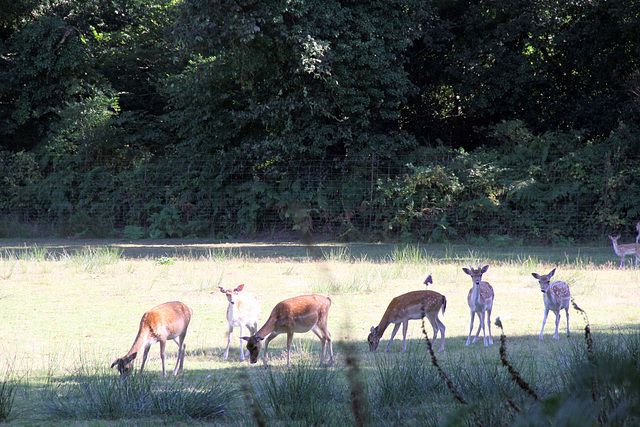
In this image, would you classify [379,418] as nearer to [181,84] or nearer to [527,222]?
[527,222]

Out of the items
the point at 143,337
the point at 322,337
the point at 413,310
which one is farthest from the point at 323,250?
the point at 143,337

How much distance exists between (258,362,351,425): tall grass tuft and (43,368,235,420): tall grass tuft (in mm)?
423

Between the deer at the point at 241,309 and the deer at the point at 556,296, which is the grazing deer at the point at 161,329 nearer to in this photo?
the deer at the point at 241,309

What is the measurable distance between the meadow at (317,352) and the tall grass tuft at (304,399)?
17 mm

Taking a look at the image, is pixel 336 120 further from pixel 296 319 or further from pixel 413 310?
pixel 296 319

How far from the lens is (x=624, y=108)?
1973cm

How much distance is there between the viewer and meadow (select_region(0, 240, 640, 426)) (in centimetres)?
275

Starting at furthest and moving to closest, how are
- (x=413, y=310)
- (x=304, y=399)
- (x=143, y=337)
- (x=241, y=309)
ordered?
(x=241, y=309) < (x=413, y=310) < (x=143, y=337) < (x=304, y=399)

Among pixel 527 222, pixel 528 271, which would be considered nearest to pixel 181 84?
pixel 527 222

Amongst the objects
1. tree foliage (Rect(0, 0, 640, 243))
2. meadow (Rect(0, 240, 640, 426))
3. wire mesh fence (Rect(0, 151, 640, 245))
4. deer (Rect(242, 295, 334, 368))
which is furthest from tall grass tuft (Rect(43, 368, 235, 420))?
tree foliage (Rect(0, 0, 640, 243))

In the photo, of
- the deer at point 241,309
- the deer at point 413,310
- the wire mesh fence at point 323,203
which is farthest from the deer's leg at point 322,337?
the wire mesh fence at point 323,203

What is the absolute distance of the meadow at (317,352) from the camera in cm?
275

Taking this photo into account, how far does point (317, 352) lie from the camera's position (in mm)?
6879

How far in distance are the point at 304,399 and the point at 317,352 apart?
2245mm
